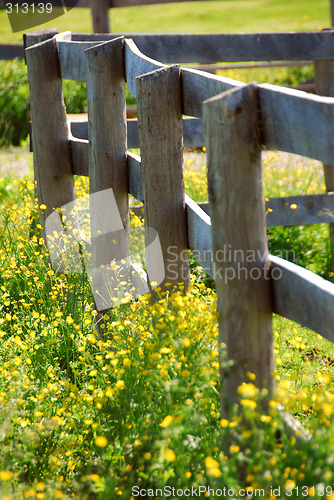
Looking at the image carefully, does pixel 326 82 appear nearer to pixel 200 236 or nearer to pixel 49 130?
pixel 49 130

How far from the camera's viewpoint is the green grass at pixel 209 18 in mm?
28656

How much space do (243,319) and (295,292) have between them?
23 centimetres

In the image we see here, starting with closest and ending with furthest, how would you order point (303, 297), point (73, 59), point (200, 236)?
point (303, 297), point (200, 236), point (73, 59)

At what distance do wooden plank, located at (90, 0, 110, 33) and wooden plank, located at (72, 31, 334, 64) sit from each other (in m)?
3.18

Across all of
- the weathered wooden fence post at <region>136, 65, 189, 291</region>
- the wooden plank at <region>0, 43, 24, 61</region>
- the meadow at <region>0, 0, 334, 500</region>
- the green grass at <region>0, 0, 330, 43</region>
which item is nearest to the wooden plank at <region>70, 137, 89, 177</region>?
the meadow at <region>0, 0, 334, 500</region>

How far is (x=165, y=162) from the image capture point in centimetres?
275

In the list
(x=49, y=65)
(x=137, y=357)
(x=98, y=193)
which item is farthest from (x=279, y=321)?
(x=49, y=65)

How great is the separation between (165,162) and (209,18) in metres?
33.4

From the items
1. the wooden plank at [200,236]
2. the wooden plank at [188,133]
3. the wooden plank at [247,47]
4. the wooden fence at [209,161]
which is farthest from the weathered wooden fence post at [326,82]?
the wooden plank at [200,236]

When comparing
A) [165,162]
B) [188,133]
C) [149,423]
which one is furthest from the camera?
[188,133]

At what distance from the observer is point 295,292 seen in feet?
6.51

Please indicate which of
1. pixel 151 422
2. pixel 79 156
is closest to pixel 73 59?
pixel 79 156

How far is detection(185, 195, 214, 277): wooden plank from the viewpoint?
8.12 ft

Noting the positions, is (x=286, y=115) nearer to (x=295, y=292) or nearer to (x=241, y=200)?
(x=241, y=200)
